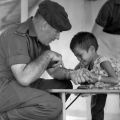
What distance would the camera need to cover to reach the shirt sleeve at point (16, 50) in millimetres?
1964

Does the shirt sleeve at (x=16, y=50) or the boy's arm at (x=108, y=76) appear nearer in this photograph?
the shirt sleeve at (x=16, y=50)

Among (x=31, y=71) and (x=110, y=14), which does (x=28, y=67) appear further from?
(x=110, y=14)

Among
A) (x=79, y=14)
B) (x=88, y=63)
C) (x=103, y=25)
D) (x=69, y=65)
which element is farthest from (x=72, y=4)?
(x=88, y=63)

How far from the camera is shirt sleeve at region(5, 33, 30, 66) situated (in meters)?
→ 1.96

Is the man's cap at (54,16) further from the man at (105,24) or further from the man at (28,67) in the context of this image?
the man at (105,24)

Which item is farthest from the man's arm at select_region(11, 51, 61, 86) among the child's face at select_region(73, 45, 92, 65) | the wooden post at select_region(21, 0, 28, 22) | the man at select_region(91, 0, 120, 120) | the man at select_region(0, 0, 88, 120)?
the wooden post at select_region(21, 0, 28, 22)

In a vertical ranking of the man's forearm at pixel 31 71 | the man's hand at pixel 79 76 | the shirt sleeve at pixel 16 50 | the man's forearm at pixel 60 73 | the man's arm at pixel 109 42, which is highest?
the shirt sleeve at pixel 16 50

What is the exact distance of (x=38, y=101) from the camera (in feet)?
6.61

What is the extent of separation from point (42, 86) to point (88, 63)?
0.54 meters

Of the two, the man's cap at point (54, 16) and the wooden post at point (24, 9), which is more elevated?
the man's cap at point (54, 16)

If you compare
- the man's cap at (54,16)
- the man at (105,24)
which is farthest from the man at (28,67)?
the man at (105,24)

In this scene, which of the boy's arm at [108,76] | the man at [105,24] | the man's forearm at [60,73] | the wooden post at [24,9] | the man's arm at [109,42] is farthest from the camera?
Result: the wooden post at [24,9]

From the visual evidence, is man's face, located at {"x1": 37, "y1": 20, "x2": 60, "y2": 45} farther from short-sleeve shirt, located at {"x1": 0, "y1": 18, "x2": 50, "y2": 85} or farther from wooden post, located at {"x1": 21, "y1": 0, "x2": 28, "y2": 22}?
wooden post, located at {"x1": 21, "y1": 0, "x2": 28, "y2": 22}

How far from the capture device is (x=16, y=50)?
6.51ft
